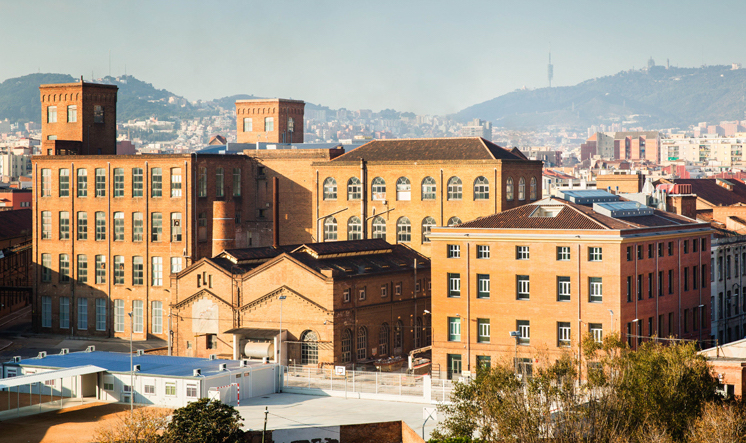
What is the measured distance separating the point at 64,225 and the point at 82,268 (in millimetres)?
4679

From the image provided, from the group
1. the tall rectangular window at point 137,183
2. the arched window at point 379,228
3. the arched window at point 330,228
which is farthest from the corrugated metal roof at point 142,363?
the arched window at point 330,228

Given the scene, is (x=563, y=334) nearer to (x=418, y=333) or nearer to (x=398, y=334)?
(x=398, y=334)

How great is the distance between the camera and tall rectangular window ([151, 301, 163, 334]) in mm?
90438

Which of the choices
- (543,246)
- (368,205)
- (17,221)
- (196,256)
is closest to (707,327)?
(543,246)

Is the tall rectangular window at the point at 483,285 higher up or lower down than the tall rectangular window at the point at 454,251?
lower down

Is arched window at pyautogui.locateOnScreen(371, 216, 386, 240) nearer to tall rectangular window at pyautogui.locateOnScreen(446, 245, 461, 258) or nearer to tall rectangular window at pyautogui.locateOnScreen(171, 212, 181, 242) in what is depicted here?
tall rectangular window at pyautogui.locateOnScreen(171, 212, 181, 242)

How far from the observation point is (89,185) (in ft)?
310

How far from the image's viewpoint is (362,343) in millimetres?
75125

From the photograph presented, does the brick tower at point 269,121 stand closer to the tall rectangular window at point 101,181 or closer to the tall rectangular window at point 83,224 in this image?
the tall rectangular window at point 101,181

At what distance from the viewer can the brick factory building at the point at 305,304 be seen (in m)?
73.0

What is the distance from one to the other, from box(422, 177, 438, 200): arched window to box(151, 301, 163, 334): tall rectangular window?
26.4 m

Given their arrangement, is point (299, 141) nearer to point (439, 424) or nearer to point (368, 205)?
point (368, 205)

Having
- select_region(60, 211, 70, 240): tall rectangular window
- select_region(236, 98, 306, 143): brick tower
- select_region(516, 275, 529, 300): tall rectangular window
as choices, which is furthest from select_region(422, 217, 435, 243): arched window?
select_region(60, 211, 70, 240): tall rectangular window

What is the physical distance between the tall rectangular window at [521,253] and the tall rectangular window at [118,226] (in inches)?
1628
